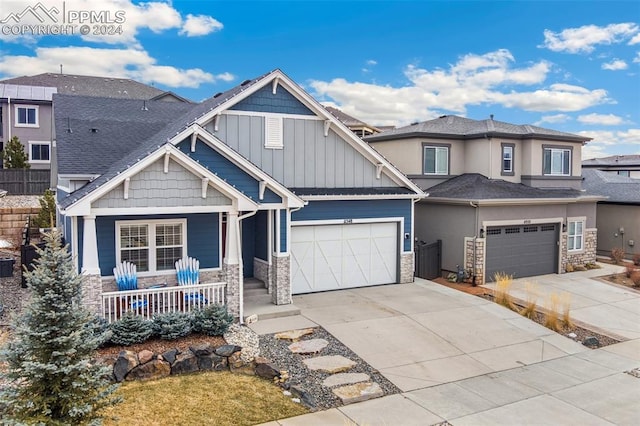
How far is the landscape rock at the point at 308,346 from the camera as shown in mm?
10352

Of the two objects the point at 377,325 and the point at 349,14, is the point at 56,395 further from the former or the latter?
the point at 349,14

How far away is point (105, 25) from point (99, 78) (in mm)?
30807

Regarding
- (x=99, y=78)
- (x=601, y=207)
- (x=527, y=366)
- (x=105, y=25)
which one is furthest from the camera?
(x=99, y=78)

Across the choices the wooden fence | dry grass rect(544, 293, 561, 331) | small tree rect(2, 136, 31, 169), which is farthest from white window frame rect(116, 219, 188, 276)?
small tree rect(2, 136, 31, 169)

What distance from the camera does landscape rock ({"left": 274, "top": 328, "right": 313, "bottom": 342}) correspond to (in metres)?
11.0

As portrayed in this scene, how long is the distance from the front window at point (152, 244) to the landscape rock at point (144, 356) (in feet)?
12.0

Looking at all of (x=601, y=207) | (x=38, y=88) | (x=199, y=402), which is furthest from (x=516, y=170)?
(x=38, y=88)

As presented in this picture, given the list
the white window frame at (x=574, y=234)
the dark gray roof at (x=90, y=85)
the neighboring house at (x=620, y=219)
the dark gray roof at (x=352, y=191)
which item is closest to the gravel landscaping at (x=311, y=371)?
the dark gray roof at (x=352, y=191)

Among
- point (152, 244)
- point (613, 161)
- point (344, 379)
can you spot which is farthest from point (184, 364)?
point (613, 161)

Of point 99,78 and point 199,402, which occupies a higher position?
point 99,78

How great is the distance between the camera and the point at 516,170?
2142 cm

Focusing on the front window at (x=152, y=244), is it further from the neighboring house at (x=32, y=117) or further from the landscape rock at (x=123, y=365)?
the neighboring house at (x=32, y=117)

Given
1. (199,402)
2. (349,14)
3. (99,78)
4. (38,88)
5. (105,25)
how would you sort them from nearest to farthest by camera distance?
(199,402), (105,25), (349,14), (38,88), (99,78)

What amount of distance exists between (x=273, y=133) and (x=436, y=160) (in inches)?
354
